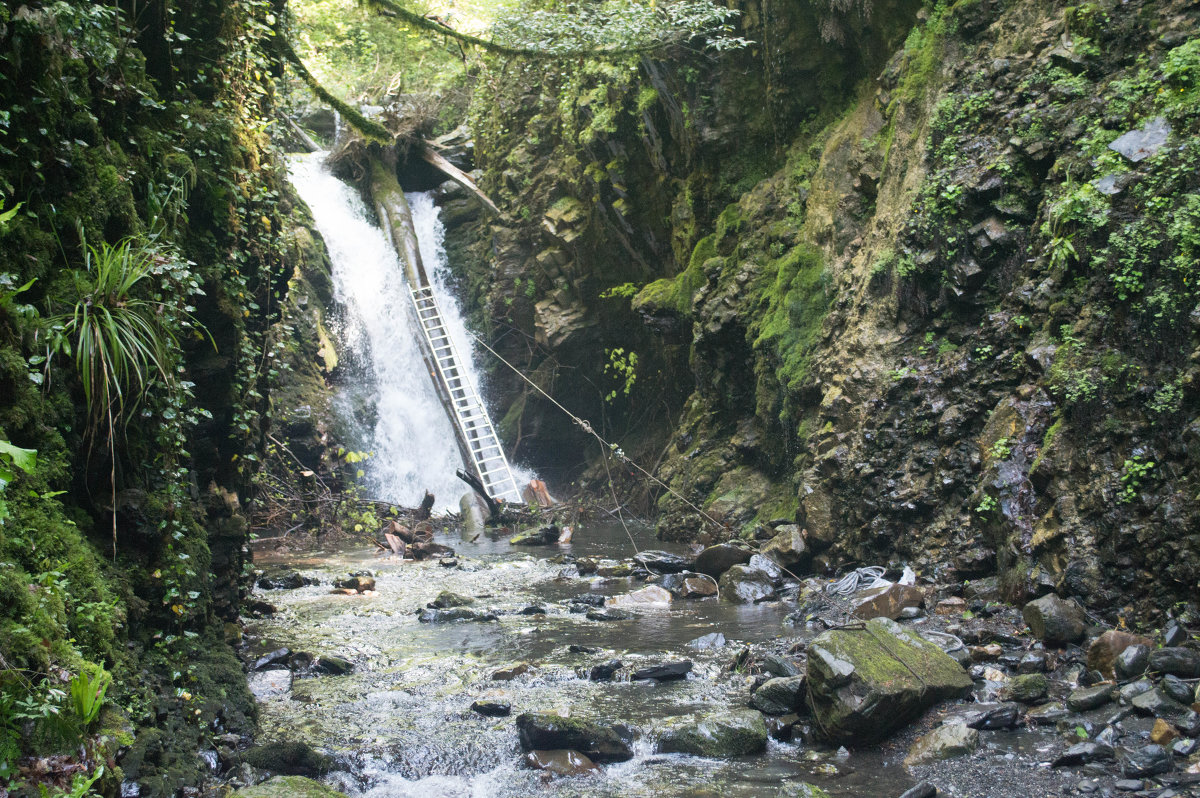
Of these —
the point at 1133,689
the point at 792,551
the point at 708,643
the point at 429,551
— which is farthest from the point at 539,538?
the point at 1133,689

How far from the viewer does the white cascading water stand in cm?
1608

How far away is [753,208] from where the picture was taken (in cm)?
1146

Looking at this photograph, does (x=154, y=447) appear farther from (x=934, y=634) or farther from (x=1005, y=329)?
(x=1005, y=329)

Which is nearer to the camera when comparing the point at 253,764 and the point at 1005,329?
the point at 253,764

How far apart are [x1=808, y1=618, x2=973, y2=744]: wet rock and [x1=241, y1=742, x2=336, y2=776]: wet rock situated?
2.89 metres

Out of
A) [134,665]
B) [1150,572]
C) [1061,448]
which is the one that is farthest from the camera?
[1061,448]

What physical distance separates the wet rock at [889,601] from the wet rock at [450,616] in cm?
356

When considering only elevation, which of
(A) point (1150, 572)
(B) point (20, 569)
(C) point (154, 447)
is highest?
(C) point (154, 447)

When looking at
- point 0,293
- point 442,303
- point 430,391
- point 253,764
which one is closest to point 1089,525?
point 253,764

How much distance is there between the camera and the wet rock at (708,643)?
6.74 meters

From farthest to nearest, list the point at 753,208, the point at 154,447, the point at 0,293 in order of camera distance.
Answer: the point at 753,208 < the point at 154,447 < the point at 0,293

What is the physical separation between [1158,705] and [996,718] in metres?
0.80

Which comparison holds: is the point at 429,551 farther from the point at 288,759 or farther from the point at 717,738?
the point at 717,738

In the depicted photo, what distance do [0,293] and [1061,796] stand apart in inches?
198
